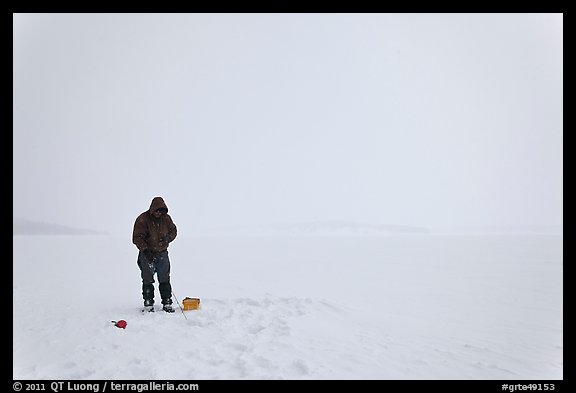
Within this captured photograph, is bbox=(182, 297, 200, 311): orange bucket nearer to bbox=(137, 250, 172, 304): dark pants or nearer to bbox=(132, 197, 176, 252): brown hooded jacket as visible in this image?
bbox=(137, 250, 172, 304): dark pants

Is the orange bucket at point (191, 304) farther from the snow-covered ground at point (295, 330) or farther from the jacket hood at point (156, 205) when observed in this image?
the jacket hood at point (156, 205)

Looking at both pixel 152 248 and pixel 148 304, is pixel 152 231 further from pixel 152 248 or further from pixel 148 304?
pixel 148 304

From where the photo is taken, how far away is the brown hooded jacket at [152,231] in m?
7.11

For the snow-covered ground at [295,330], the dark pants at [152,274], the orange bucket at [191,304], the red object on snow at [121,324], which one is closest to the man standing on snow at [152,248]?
the dark pants at [152,274]

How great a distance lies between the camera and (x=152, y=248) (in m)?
7.21

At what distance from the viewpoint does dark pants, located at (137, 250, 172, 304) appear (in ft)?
23.3

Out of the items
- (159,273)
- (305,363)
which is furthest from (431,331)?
(159,273)

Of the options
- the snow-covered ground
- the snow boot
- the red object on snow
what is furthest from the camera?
the snow boot

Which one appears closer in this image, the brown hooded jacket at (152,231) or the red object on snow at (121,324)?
the red object on snow at (121,324)

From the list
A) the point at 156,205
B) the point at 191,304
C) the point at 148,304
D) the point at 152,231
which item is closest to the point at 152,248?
the point at 152,231

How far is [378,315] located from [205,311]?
11.2 feet

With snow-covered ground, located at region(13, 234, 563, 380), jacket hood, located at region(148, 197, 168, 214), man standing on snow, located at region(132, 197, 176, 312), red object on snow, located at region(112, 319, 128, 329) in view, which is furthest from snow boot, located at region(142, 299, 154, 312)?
jacket hood, located at region(148, 197, 168, 214)

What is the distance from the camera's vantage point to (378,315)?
7629 millimetres
